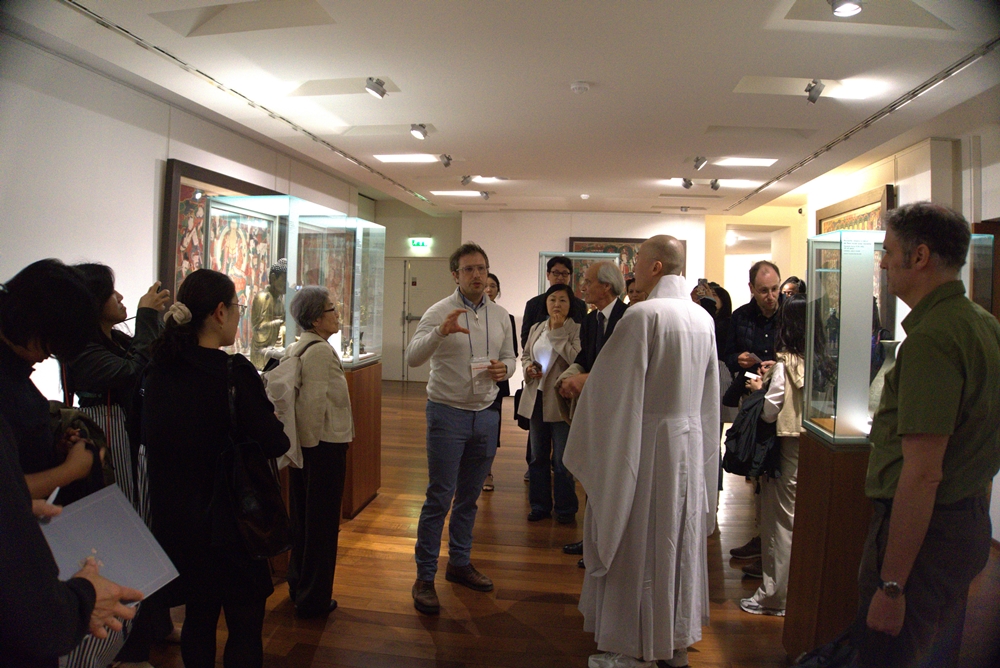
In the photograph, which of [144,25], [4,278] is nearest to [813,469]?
[144,25]

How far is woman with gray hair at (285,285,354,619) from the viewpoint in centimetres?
Answer: 302

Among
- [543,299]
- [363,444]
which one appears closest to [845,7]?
[543,299]

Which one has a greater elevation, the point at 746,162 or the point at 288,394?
the point at 746,162

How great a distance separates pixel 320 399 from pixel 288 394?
153mm

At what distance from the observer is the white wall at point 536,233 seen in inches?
412

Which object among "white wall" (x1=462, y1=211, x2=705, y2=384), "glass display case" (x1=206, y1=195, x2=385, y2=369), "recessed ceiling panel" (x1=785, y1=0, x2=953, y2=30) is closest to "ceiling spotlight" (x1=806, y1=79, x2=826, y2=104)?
"recessed ceiling panel" (x1=785, y1=0, x2=953, y2=30)

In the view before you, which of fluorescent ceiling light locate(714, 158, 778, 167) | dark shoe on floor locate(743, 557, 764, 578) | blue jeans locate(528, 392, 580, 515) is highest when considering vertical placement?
fluorescent ceiling light locate(714, 158, 778, 167)

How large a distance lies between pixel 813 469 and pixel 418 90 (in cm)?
362

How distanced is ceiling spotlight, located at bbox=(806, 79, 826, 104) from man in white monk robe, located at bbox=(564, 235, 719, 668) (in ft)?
8.15

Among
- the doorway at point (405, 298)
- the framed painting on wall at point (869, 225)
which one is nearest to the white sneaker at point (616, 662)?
the framed painting on wall at point (869, 225)

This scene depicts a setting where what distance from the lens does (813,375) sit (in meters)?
2.66

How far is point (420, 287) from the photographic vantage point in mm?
12625

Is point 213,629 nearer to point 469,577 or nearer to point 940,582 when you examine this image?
Answer: point 469,577

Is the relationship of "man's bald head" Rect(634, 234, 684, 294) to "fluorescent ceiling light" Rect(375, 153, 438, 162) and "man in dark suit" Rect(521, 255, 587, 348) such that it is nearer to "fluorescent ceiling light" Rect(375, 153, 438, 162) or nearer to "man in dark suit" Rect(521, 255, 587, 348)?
"man in dark suit" Rect(521, 255, 587, 348)
